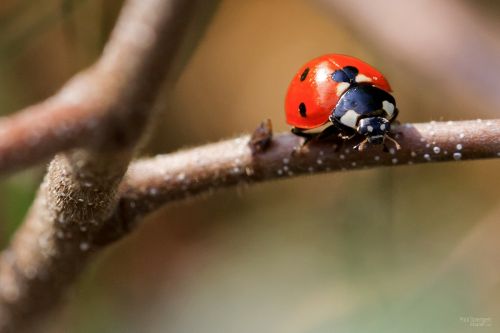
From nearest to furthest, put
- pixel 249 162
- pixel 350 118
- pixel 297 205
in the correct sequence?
pixel 249 162, pixel 350 118, pixel 297 205

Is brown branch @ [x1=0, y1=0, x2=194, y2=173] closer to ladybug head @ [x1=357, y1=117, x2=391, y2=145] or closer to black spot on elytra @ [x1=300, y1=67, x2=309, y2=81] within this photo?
ladybug head @ [x1=357, y1=117, x2=391, y2=145]

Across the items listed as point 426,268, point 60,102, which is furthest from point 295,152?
point 426,268

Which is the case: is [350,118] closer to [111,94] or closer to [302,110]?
[302,110]

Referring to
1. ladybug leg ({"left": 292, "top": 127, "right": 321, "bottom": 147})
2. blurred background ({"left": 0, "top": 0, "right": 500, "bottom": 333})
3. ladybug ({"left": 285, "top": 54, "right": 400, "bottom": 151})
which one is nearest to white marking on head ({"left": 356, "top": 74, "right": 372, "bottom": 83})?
ladybug ({"left": 285, "top": 54, "right": 400, "bottom": 151})

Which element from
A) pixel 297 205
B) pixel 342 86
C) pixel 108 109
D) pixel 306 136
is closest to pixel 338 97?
pixel 342 86

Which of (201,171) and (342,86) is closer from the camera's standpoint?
(201,171)

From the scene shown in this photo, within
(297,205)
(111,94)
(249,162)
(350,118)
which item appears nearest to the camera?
(111,94)

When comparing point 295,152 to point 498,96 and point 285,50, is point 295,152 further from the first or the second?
point 285,50
